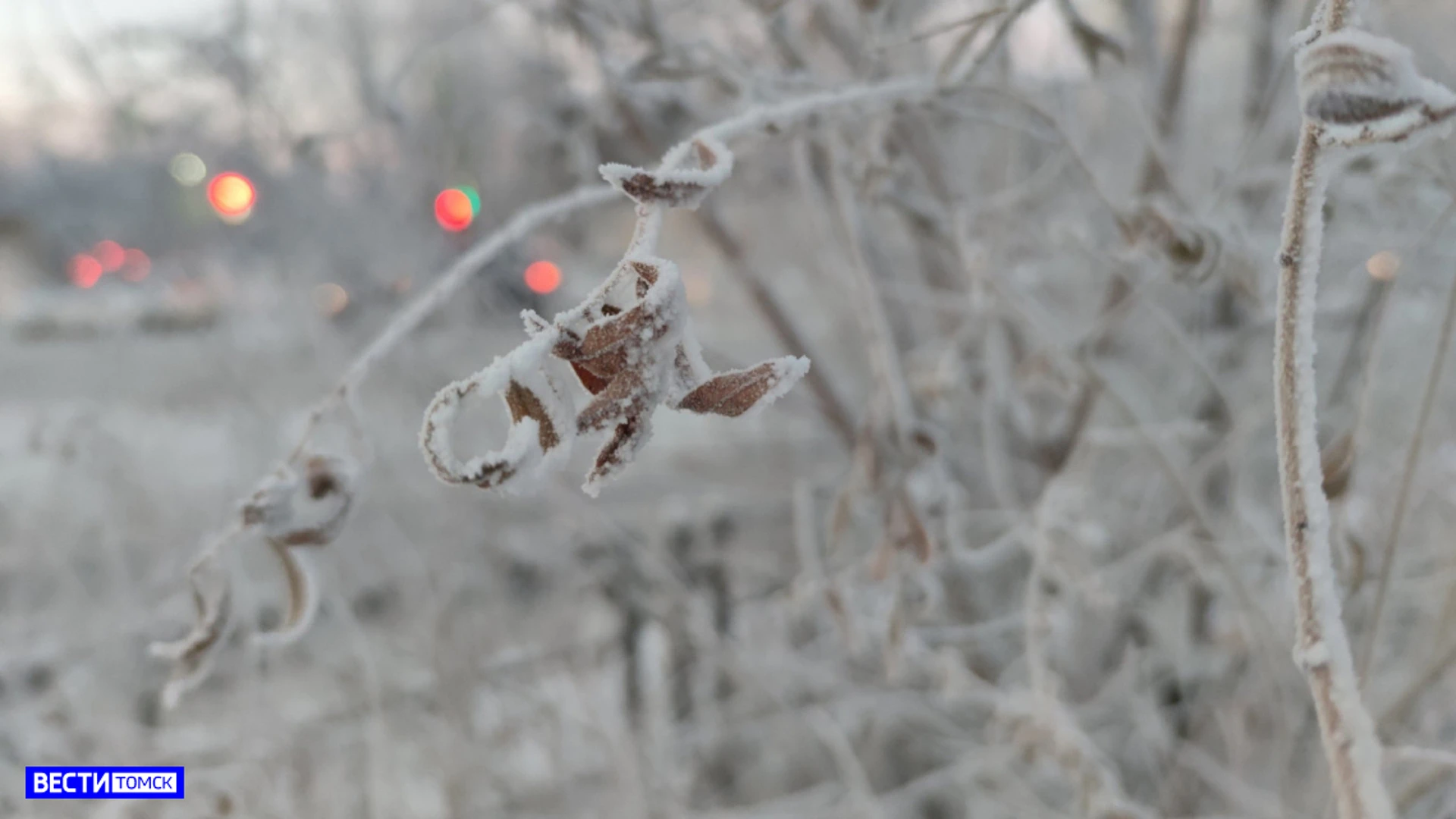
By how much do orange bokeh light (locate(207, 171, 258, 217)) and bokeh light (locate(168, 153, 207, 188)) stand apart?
482 millimetres

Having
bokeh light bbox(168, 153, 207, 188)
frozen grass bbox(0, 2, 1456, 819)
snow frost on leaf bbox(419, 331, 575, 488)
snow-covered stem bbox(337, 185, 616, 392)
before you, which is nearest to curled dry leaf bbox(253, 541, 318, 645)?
frozen grass bbox(0, 2, 1456, 819)

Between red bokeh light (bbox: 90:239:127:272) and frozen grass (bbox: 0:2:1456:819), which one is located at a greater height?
red bokeh light (bbox: 90:239:127:272)

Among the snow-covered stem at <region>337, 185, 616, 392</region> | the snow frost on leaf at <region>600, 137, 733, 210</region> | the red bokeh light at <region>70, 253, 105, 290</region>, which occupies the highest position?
the red bokeh light at <region>70, 253, 105, 290</region>

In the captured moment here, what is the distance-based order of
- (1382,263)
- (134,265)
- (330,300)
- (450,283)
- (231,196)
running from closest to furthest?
(450,283) < (1382,263) < (231,196) < (330,300) < (134,265)

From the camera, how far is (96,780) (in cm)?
155

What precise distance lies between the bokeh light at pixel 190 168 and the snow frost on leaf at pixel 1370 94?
2364mm

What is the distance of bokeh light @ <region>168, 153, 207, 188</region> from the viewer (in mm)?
2225

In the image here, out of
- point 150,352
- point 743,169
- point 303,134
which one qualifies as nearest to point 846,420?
point 743,169

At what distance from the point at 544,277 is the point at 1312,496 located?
200 cm

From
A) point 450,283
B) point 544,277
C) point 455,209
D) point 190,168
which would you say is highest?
point 190,168

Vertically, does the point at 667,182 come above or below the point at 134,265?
below

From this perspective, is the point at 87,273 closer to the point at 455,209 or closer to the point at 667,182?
the point at 455,209

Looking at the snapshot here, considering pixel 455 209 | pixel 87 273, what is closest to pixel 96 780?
pixel 455 209

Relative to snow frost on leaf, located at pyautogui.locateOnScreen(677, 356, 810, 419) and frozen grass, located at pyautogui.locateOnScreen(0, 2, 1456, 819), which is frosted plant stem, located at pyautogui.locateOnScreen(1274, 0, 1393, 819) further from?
snow frost on leaf, located at pyautogui.locateOnScreen(677, 356, 810, 419)
